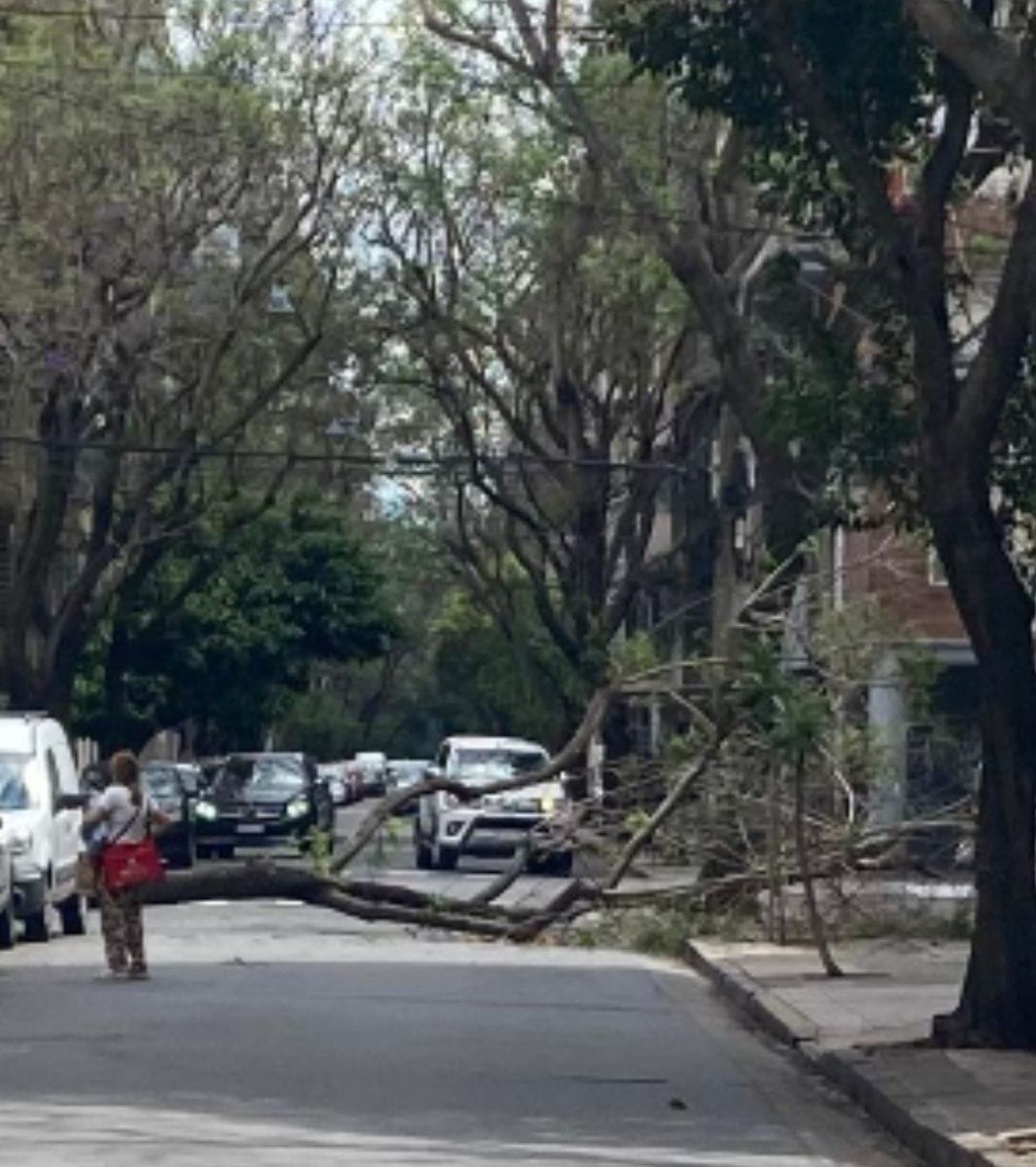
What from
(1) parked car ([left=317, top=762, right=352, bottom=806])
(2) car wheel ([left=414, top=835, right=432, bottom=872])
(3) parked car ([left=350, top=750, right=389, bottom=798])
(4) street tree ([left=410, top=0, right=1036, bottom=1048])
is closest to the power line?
(2) car wheel ([left=414, top=835, right=432, bottom=872])

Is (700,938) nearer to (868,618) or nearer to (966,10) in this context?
(868,618)

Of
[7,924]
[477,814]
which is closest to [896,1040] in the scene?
[7,924]

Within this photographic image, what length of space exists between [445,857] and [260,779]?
9.93 meters

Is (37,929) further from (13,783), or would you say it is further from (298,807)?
(298,807)

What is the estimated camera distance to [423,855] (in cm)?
4916

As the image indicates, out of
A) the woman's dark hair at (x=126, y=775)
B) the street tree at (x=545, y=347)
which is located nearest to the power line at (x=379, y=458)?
the street tree at (x=545, y=347)

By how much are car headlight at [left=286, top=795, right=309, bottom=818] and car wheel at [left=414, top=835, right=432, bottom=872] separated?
6185mm

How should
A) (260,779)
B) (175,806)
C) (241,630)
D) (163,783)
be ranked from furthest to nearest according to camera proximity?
1. (241,630)
2. (260,779)
3. (163,783)
4. (175,806)

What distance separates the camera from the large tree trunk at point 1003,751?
61.5ft

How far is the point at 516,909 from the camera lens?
25.8m

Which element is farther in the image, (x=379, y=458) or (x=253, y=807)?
(x=379, y=458)

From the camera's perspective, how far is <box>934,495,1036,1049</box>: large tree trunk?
1873cm

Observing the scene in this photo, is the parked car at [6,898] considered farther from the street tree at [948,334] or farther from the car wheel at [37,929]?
the street tree at [948,334]

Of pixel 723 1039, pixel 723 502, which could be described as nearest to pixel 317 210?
pixel 723 502
